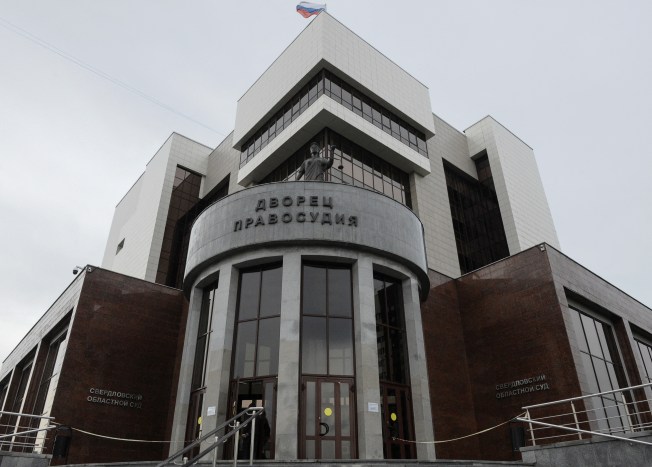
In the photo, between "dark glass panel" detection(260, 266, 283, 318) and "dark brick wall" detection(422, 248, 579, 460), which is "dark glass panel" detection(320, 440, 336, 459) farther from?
"dark brick wall" detection(422, 248, 579, 460)

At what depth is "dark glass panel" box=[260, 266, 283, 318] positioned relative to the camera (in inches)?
712

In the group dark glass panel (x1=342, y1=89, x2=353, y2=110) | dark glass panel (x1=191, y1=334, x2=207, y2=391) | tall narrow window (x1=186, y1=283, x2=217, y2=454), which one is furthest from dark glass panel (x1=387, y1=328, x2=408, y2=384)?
dark glass panel (x1=342, y1=89, x2=353, y2=110)

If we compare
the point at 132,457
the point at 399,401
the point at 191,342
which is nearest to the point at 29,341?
the point at 132,457

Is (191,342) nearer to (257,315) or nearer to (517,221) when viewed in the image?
(257,315)

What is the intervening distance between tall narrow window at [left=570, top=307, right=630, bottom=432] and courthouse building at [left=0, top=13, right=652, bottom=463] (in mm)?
130

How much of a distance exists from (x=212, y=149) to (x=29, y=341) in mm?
23884

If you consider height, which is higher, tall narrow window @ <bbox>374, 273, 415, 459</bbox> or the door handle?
tall narrow window @ <bbox>374, 273, 415, 459</bbox>

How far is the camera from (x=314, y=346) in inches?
677

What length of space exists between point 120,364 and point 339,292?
10948mm

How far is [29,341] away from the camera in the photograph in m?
29.0

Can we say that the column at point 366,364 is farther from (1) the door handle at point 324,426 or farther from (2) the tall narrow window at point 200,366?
(2) the tall narrow window at point 200,366

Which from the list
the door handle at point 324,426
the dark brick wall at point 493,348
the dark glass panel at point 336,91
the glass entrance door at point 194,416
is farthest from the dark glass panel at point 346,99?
the door handle at point 324,426

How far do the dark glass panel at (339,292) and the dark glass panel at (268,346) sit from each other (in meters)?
1.98

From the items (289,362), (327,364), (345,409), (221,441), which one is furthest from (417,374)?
(221,441)
